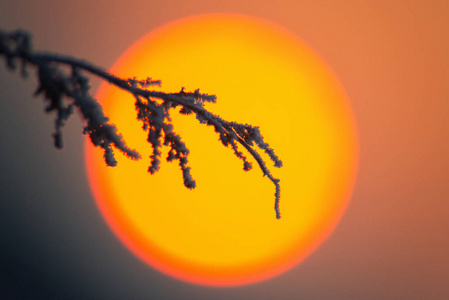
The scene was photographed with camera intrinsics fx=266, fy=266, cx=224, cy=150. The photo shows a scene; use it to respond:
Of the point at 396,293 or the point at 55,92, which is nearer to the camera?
the point at 55,92

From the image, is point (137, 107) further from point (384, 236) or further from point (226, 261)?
point (226, 261)

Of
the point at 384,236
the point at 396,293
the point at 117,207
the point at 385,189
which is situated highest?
the point at 117,207

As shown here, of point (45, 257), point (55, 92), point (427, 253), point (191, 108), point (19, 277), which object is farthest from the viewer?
point (427, 253)

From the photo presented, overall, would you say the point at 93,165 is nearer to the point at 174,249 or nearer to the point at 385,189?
the point at 174,249

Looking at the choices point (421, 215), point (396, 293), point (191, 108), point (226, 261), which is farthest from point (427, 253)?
point (191, 108)

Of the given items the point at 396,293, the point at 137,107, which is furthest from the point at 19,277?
the point at 396,293

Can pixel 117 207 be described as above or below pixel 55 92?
above

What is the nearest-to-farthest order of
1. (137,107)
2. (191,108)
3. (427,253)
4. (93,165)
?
(191,108) < (137,107) < (427,253) < (93,165)
